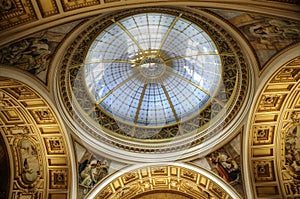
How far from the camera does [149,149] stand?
17.7 m

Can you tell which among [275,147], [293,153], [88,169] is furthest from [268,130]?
[88,169]

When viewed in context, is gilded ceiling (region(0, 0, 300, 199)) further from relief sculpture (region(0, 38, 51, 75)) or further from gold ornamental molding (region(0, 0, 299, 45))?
gold ornamental molding (region(0, 0, 299, 45))

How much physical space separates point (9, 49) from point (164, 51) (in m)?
8.79

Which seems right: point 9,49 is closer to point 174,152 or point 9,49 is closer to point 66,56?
point 66,56

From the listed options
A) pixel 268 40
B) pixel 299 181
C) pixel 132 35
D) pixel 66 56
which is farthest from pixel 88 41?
pixel 299 181

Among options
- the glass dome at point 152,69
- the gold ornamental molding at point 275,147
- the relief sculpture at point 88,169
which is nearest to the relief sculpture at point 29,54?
the glass dome at point 152,69

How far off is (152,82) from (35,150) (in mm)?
7304

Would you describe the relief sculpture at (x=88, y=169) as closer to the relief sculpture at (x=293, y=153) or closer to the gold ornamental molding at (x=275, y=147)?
the gold ornamental molding at (x=275, y=147)

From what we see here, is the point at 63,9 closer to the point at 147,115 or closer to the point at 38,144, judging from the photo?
the point at 38,144

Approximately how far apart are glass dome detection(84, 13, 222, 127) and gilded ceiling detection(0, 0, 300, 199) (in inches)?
2.8

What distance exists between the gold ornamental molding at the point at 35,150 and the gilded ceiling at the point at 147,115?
0.16ft

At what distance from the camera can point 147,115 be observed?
1966 cm

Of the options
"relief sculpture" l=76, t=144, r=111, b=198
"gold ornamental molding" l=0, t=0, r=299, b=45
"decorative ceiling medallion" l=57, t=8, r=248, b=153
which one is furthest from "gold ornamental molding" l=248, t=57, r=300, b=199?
"relief sculpture" l=76, t=144, r=111, b=198

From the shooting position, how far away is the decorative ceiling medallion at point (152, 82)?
1566 centimetres
